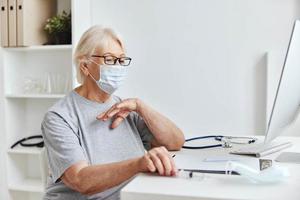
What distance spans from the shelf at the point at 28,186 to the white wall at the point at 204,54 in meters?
0.88

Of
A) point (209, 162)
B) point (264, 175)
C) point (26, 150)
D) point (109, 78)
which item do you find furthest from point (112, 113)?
point (26, 150)

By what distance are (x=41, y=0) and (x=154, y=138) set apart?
5.54 ft

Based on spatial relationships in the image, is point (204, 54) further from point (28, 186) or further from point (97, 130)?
point (28, 186)

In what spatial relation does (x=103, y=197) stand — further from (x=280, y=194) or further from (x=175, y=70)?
(x=175, y=70)

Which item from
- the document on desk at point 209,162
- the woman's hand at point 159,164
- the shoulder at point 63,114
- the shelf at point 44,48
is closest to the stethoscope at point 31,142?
the shelf at point 44,48

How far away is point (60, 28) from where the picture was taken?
276cm

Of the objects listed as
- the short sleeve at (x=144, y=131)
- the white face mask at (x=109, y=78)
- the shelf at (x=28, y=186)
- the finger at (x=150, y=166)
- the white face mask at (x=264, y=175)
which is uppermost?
the white face mask at (x=109, y=78)

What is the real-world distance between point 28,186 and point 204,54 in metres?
1.53

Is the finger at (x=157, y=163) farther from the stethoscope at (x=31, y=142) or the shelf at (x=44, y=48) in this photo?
the stethoscope at (x=31, y=142)

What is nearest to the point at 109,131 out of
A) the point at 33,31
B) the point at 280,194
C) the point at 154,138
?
the point at 154,138

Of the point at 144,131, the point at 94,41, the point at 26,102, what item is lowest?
the point at 26,102

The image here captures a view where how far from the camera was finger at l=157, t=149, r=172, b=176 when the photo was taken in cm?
104

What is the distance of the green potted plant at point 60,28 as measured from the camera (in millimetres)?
2764

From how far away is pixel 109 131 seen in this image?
4.88ft
